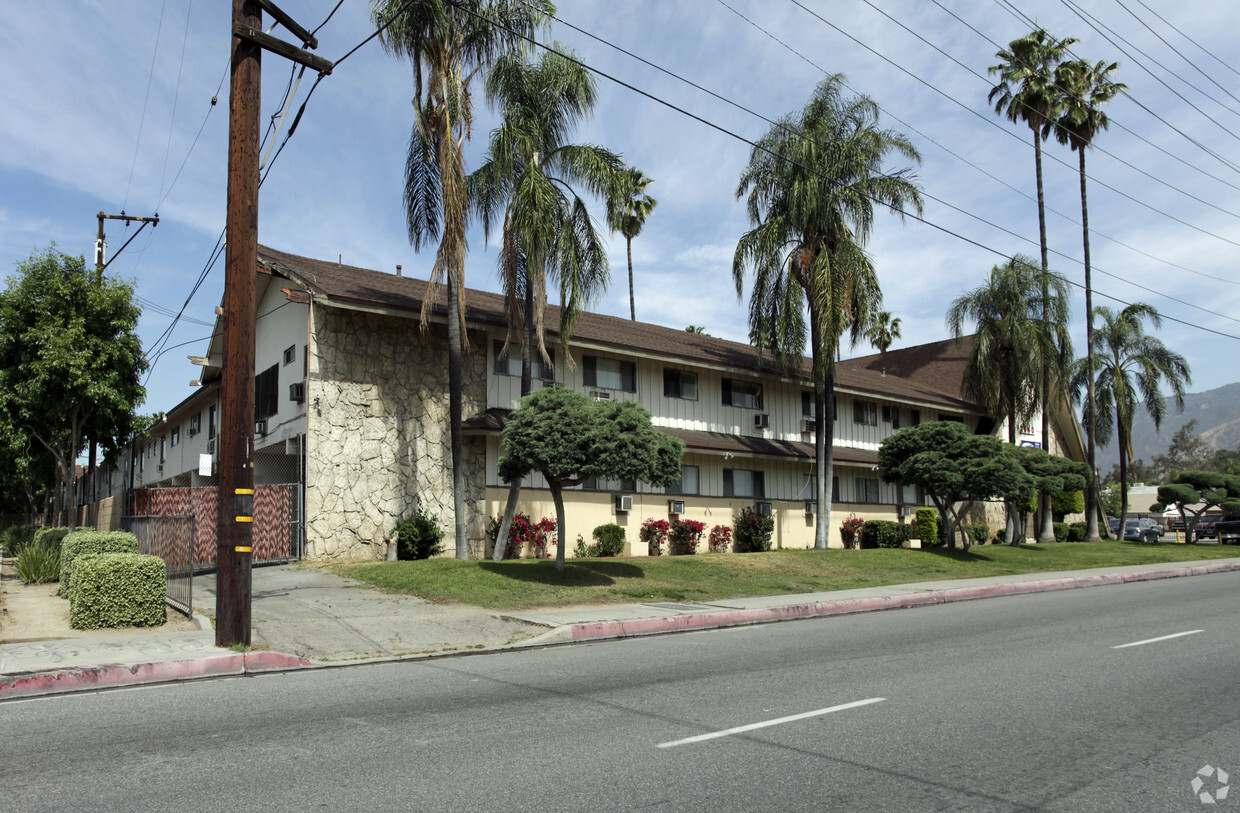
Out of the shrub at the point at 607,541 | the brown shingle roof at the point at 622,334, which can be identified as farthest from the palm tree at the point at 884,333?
the shrub at the point at 607,541

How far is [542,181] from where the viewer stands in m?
19.7

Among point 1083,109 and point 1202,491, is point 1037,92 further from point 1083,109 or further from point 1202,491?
point 1202,491

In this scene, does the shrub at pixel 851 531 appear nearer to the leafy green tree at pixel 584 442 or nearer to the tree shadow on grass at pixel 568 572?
the tree shadow on grass at pixel 568 572

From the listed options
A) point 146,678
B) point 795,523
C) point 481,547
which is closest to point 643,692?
point 146,678

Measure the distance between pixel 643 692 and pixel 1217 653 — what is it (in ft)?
23.2

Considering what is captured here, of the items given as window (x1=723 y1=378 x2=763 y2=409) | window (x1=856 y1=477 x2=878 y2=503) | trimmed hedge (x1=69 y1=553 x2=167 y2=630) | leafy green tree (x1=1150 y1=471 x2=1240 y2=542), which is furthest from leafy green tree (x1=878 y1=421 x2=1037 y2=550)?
trimmed hedge (x1=69 y1=553 x2=167 y2=630)

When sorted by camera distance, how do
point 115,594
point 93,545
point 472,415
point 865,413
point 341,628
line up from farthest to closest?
point 865,413
point 472,415
point 93,545
point 341,628
point 115,594

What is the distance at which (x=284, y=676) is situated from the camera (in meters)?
A: 9.57

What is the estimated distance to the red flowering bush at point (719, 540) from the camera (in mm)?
27750

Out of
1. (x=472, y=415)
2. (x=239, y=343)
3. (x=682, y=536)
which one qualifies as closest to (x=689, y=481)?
(x=682, y=536)

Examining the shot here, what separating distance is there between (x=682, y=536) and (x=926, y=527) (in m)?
12.7

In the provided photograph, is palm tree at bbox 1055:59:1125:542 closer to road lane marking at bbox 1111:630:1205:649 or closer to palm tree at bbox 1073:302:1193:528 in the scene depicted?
palm tree at bbox 1073:302:1193:528

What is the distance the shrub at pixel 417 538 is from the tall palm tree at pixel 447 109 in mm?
1130

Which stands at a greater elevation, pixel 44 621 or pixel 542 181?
pixel 542 181
